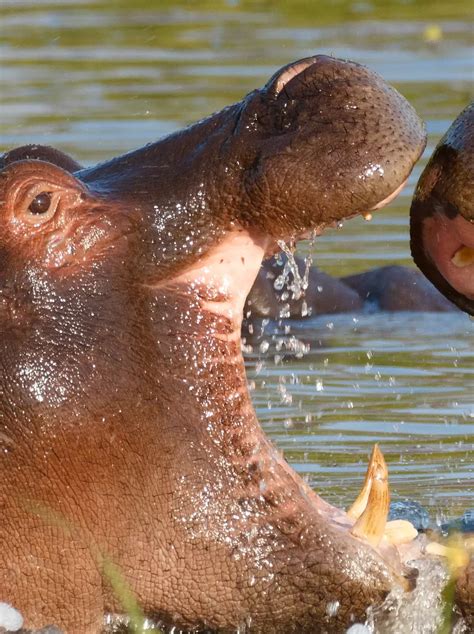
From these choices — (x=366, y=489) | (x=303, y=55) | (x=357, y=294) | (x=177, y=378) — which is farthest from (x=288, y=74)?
(x=303, y=55)

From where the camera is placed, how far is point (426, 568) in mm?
4891

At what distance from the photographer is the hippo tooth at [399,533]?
195 inches

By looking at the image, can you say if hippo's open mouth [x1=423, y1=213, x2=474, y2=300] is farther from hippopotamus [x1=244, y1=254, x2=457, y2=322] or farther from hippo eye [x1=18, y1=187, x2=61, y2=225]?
hippopotamus [x1=244, y1=254, x2=457, y2=322]

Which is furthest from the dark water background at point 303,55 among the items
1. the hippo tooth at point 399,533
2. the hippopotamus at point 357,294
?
the hippo tooth at point 399,533

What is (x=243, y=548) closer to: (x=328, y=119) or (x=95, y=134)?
(x=328, y=119)

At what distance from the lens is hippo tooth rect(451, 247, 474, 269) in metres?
4.87

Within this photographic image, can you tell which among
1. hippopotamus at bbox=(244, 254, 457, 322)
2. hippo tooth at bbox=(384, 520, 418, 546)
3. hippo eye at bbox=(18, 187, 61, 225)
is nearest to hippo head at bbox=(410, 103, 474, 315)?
hippo tooth at bbox=(384, 520, 418, 546)

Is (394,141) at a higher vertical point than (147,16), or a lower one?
higher

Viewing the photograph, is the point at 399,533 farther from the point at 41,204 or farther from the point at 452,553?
the point at 41,204

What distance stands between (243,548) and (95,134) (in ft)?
29.1

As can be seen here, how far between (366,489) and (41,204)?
1.13 m

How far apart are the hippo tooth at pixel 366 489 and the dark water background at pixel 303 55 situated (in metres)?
0.93

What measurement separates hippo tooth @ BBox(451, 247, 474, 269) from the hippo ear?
1146mm

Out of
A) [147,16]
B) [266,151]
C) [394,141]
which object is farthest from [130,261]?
[147,16]
